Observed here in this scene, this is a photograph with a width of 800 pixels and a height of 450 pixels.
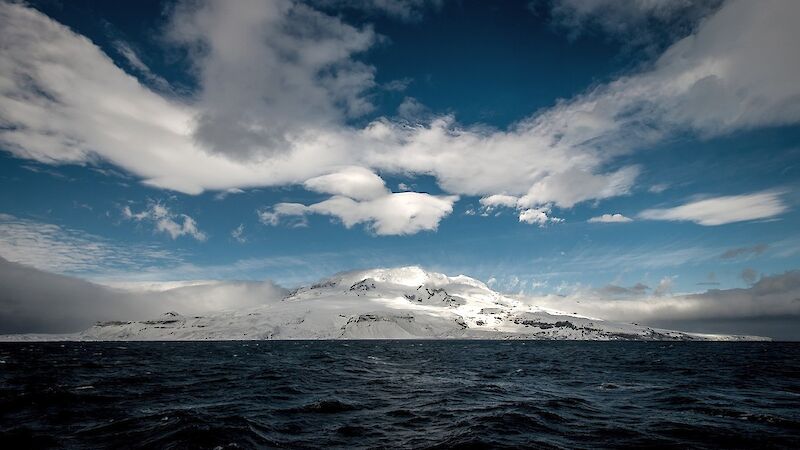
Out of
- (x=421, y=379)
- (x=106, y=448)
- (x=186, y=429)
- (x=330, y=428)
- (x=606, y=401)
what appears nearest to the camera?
(x=106, y=448)

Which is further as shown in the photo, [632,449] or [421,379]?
[421,379]

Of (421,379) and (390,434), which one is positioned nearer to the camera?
(390,434)

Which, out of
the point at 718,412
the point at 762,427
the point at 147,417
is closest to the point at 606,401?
the point at 718,412

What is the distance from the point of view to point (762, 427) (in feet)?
75.4

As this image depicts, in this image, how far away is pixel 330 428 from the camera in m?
22.9

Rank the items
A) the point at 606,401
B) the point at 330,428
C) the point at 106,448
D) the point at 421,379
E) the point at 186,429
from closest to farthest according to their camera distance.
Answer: the point at 106,448 < the point at 186,429 < the point at 330,428 < the point at 606,401 < the point at 421,379

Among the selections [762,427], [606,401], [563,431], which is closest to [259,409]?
[563,431]

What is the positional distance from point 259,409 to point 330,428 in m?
8.15

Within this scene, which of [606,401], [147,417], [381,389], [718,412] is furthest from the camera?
A: [381,389]

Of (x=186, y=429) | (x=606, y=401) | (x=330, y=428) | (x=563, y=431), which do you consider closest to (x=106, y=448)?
(x=186, y=429)

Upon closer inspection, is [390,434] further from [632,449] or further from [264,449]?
[632,449]

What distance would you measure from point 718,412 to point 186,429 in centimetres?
3286

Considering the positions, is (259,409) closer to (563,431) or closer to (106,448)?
(106,448)

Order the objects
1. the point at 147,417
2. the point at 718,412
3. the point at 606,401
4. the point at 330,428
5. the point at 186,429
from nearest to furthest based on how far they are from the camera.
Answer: the point at 186,429 → the point at 330,428 → the point at 147,417 → the point at 718,412 → the point at 606,401
